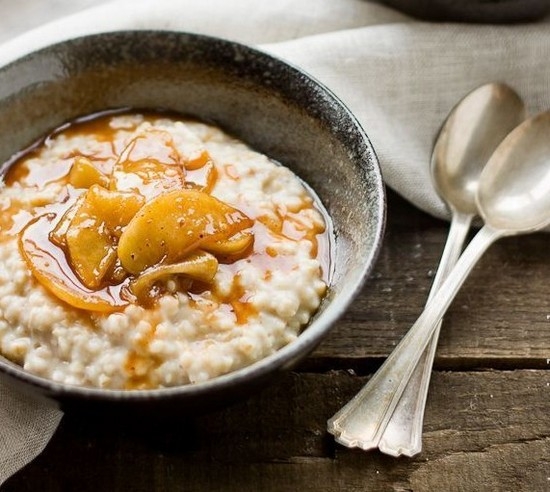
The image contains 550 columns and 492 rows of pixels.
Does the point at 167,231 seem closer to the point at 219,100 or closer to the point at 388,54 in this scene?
the point at 219,100

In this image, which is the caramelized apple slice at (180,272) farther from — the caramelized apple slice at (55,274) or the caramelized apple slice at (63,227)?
the caramelized apple slice at (63,227)

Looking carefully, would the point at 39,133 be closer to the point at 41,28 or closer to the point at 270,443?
the point at 41,28

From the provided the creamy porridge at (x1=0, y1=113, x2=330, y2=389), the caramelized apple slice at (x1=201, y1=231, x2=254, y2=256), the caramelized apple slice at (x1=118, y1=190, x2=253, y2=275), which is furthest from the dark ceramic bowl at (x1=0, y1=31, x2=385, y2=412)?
the caramelized apple slice at (x1=118, y1=190, x2=253, y2=275)

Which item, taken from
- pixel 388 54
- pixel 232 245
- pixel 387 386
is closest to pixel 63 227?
pixel 232 245

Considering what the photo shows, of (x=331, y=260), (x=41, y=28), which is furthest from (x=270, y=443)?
(x=41, y=28)

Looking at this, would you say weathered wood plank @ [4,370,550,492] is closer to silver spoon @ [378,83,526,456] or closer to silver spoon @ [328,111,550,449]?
silver spoon @ [328,111,550,449]

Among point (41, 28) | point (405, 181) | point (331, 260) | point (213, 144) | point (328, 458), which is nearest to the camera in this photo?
point (328, 458)
